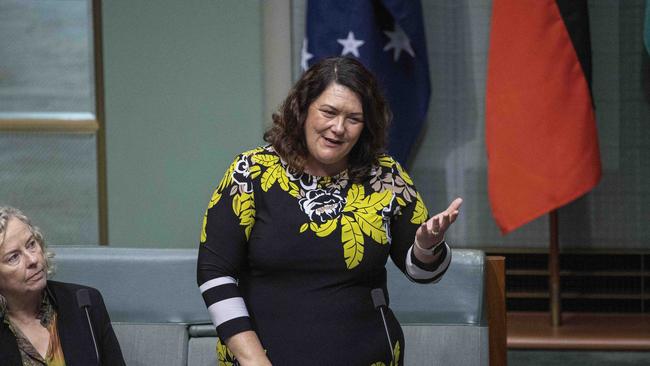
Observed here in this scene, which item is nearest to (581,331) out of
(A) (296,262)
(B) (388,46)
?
(B) (388,46)

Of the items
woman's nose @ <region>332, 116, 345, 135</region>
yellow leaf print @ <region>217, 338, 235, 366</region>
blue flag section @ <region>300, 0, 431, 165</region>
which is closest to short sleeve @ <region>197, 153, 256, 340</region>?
yellow leaf print @ <region>217, 338, 235, 366</region>

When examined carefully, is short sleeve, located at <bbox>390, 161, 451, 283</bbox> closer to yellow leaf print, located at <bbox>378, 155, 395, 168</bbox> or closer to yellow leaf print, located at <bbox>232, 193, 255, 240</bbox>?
yellow leaf print, located at <bbox>378, 155, 395, 168</bbox>

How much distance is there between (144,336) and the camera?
7.91 feet

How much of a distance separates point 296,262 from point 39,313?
0.71m

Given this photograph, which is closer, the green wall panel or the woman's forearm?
the woman's forearm

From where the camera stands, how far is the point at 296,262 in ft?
6.17

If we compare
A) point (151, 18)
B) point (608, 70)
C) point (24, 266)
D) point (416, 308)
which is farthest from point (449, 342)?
point (151, 18)

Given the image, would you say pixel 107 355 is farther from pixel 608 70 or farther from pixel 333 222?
pixel 608 70

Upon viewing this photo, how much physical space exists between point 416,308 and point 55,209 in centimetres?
243

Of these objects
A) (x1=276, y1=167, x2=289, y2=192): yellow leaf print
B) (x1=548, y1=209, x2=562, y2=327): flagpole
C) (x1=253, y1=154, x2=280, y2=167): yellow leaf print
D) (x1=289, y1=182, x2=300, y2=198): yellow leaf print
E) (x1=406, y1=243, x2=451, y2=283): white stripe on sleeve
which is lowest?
(x1=548, y1=209, x2=562, y2=327): flagpole

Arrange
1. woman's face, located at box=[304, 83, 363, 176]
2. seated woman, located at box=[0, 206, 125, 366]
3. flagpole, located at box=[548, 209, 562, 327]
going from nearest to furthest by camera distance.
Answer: woman's face, located at box=[304, 83, 363, 176] → seated woman, located at box=[0, 206, 125, 366] → flagpole, located at box=[548, 209, 562, 327]

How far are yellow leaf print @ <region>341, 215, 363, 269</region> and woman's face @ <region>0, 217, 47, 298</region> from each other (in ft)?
2.43

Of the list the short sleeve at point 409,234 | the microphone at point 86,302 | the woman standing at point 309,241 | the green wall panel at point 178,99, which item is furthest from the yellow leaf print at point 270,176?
the green wall panel at point 178,99

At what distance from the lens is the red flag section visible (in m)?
3.59
